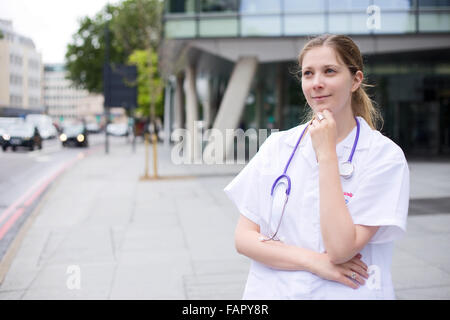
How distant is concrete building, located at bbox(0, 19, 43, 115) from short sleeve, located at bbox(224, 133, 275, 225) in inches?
68.4

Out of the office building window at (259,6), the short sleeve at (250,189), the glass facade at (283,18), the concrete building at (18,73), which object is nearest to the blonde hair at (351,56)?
the short sleeve at (250,189)

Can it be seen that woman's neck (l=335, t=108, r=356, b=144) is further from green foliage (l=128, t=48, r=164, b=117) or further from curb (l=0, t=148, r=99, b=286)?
green foliage (l=128, t=48, r=164, b=117)

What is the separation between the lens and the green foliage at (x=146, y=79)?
3140 centimetres

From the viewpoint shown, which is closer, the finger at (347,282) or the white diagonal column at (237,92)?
the finger at (347,282)

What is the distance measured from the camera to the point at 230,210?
916 cm

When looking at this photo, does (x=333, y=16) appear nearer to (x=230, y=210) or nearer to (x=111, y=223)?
(x=230, y=210)

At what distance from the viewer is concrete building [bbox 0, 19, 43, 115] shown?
329cm

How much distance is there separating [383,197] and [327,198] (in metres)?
0.19

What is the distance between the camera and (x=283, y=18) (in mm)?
18266

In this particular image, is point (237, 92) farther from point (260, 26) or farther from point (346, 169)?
point (346, 169)

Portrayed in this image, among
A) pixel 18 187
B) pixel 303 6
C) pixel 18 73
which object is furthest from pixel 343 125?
pixel 303 6

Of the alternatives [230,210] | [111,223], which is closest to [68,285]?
[111,223]

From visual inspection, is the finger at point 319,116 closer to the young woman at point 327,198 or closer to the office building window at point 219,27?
the young woman at point 327,198

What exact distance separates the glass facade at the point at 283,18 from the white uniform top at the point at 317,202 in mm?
15795
